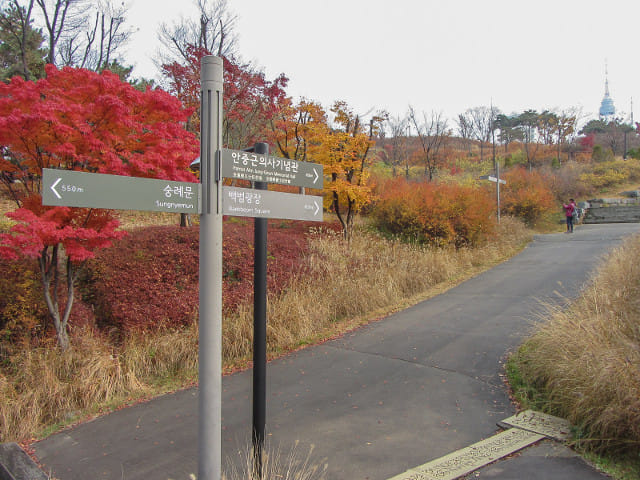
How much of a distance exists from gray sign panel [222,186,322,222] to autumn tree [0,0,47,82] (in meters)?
12.9

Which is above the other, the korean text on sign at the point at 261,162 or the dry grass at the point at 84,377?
the korean text on sign at the point at 261,162

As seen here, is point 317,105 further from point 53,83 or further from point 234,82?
point 53,83

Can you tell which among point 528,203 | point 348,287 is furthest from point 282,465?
point 528,203

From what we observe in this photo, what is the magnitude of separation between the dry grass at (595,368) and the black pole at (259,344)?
2.67m

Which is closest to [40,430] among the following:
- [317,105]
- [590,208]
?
[317,105]

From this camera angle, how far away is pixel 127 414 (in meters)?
5.12

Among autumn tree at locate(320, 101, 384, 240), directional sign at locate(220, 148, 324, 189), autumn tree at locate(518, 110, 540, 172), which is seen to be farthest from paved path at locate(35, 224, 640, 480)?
autumn tree at locate(518, 110, 540, 172)

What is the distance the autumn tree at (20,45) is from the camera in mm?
13430

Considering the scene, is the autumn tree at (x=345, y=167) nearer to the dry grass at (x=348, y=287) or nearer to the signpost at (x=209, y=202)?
the dry grass at (x=348, y=287)

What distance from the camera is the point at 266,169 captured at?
9.96 ft

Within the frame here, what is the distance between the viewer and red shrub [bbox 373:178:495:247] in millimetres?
14711

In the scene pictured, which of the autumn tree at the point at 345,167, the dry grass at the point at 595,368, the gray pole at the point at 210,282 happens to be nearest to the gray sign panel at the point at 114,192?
the gray pole at the point at 210,282

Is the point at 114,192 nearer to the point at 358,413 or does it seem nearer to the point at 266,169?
the point at 266,169

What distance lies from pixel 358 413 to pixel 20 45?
15.2 metres
